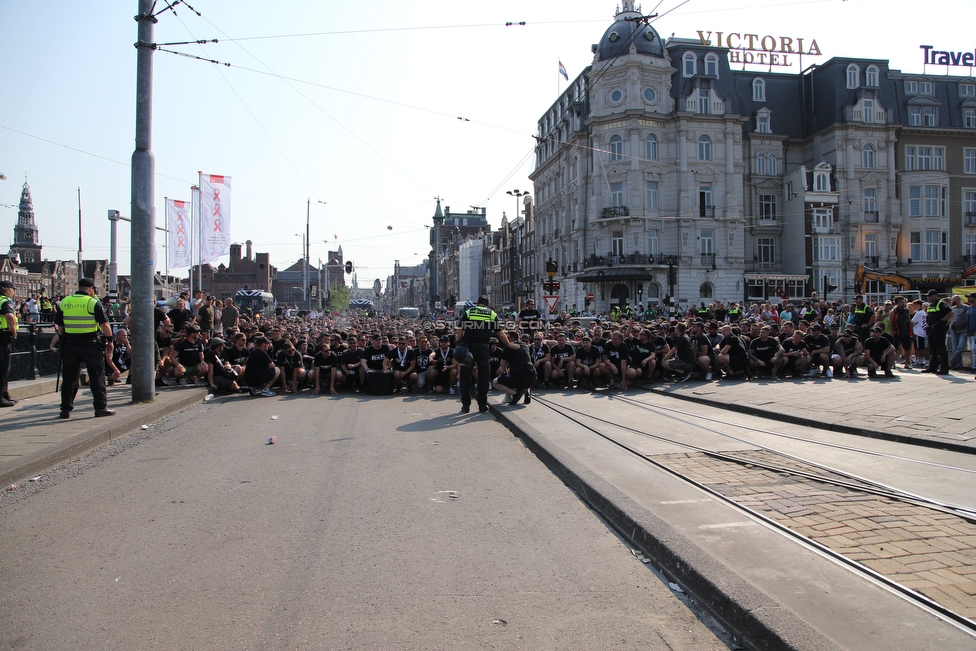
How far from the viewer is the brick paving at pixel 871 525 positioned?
11.6ft

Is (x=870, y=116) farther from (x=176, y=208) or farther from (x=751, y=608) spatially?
(x=751, y=608)

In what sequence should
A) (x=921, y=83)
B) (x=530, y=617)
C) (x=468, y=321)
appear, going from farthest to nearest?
(x=921, y=83) → (x=468, y=321) → (x=530, y=617)

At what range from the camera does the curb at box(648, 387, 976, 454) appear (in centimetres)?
698

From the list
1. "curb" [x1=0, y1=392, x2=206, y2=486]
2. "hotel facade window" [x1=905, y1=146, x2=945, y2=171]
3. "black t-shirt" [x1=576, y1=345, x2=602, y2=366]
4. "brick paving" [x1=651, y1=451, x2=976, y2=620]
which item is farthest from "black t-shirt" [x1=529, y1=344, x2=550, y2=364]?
"hotel facade window" [x1=905, y1=146, x2=945, y2=171]

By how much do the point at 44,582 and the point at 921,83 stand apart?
→ 67.5m

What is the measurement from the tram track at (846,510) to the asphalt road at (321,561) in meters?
1.11

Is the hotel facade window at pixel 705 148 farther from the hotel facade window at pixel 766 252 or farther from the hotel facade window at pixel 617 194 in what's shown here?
the hotel facade window at pixel 766 252

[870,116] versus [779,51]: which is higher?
[779,51]

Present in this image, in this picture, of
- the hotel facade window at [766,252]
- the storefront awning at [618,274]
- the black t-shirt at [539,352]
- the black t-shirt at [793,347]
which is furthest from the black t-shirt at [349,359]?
the hotel facade window at [766,252]

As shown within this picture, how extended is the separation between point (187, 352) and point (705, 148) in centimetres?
4601

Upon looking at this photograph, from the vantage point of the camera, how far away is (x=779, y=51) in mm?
54781

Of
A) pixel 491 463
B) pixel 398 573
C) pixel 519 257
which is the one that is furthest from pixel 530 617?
pixel 519 257

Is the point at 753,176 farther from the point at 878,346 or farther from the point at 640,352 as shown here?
the point at 640,352

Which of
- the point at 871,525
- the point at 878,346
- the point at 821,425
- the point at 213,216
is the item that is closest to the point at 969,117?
the point at 878,346
